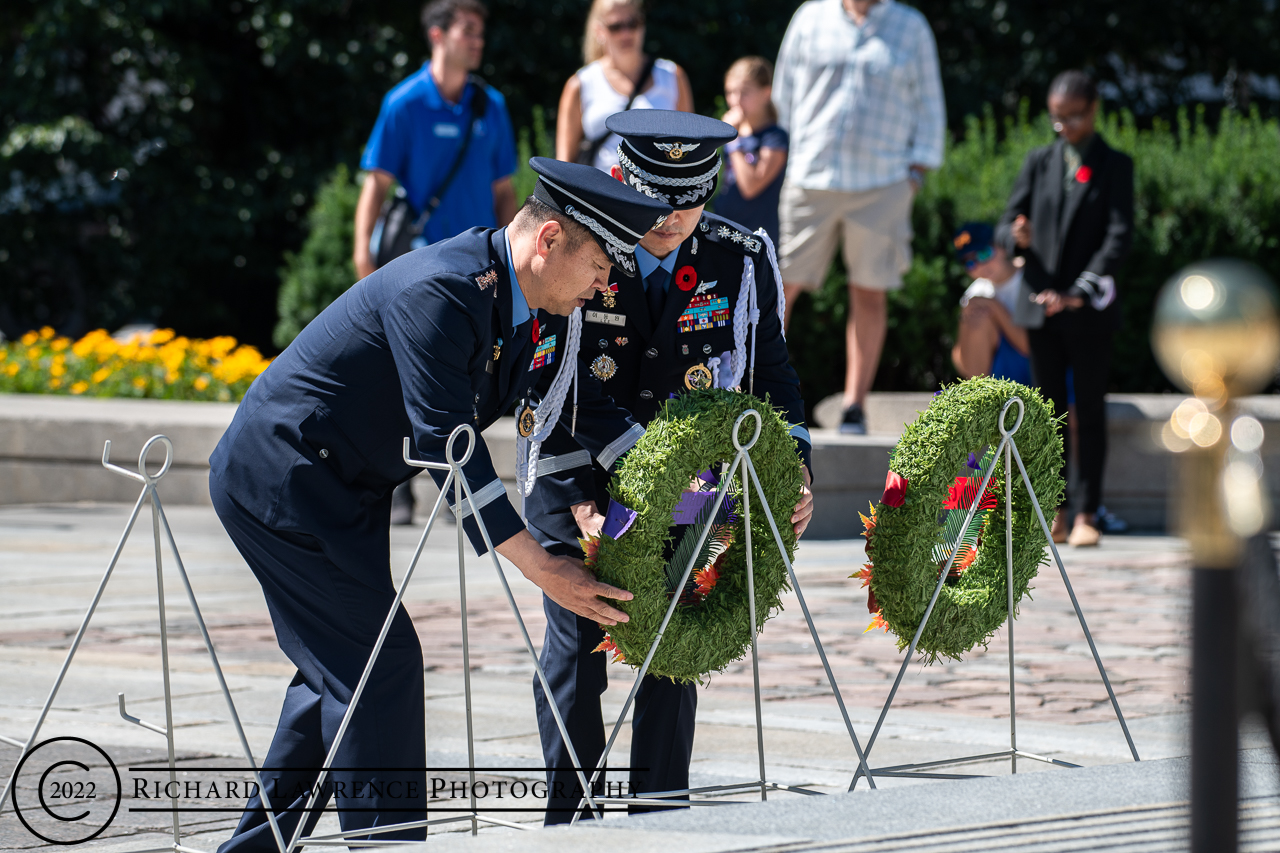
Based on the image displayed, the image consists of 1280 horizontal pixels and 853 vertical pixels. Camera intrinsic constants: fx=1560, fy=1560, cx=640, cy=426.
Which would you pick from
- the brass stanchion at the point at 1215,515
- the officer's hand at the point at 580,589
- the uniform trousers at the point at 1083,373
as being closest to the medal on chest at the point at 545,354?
the officer's hand at the point at 580,589

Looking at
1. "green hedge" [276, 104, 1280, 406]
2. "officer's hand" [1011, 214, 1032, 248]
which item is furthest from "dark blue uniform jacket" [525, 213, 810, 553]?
"green hedge" [276, 104, 1280, 406]

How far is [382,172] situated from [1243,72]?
14946 mm

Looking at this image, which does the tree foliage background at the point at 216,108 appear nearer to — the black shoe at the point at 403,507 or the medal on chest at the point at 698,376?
the black shoe at the point at 403,507

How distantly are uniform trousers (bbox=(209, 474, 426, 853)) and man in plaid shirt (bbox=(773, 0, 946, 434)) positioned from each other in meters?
5.50

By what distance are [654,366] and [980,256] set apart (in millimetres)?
5336

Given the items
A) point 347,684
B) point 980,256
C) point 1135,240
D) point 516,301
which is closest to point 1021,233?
point 980,256

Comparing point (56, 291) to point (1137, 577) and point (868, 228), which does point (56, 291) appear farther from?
point (1137, 577)

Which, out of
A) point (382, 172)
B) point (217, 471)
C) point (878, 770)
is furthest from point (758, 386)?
point (382, 172)

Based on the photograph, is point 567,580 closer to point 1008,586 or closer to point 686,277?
point 686,277

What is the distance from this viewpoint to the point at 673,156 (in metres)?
3.54

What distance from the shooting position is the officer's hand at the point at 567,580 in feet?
10.4

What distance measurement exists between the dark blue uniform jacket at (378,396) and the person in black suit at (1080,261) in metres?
5.02

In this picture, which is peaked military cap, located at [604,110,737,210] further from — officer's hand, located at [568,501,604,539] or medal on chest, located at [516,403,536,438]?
officer's hand, located at [568,501,604,539]

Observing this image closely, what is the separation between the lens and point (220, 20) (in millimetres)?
17984
